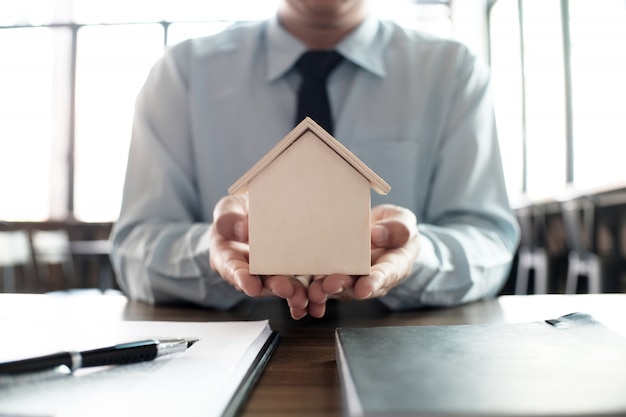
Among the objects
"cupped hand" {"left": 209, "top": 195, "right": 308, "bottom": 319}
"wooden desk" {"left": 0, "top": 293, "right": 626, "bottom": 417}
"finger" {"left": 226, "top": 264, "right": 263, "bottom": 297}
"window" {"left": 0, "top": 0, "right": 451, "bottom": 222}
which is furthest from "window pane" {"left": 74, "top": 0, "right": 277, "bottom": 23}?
"finger" {"left": 226, "top": 264, "right": 263, "bottom": 297}

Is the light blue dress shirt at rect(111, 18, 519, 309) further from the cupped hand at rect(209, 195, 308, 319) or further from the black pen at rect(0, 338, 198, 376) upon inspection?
the black pen at rect(0, 338, 198, 376)

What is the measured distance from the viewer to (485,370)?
0.40 m

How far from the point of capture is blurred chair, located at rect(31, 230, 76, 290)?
4.92 metres

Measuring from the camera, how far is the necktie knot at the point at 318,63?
4.06ft

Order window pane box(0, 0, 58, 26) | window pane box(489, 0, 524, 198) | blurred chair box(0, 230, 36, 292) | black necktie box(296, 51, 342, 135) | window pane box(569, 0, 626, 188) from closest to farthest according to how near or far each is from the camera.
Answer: black necktie box(296, 51, 342, 135) < window pane box(569, 0, 626, 188) < blurred chair box(0, 230, 36, 292) < window pane box(489, 0, 524, 198) < window pane box(0, 0, 58, 26)

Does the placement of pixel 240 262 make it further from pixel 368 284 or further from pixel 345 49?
pixel 345 49

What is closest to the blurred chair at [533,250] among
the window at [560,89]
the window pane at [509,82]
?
the window at [560,89]

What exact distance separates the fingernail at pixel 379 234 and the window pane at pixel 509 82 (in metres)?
4.84

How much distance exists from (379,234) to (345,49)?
73 centimetres

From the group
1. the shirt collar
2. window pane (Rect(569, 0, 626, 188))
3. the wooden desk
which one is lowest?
the wooden desk

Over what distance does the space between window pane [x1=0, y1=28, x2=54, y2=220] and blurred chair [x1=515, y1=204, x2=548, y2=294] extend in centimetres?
478

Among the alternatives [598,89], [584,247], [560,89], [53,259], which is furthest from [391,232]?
[53,259]

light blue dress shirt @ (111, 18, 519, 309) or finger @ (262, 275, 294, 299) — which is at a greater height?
light blue dress shirt @ (111, 18, 519, 309)

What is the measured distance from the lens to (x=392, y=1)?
20.8ft
